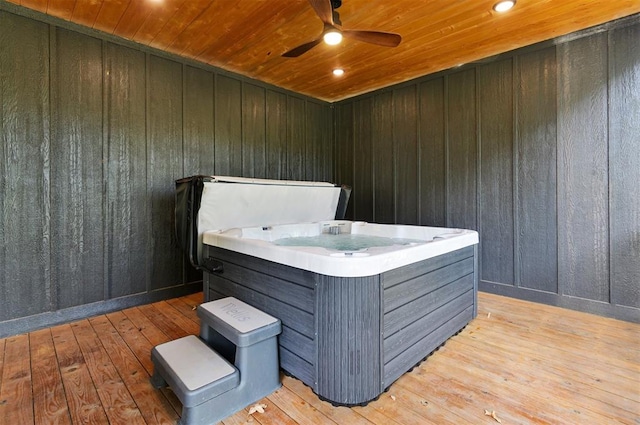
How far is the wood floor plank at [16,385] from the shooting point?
Result: 4.82ft

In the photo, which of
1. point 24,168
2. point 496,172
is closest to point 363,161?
point 496,172

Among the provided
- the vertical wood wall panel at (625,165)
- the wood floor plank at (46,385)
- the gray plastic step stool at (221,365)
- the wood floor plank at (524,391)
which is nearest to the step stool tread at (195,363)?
the gray plastic step stool at (221,365)

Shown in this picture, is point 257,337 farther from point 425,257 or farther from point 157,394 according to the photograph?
point 425,257

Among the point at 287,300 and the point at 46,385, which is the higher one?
the point at 287,300

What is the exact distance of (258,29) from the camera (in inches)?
108

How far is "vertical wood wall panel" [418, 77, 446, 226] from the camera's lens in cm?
371

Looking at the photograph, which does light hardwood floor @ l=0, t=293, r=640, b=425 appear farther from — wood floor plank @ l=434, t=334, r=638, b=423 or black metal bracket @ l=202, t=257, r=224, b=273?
black metal bracket @ l=202, t=257, r=224, b=273

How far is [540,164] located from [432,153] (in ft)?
3.73

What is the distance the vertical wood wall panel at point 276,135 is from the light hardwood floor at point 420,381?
2342 mm

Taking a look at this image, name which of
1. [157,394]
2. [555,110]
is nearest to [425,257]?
[157,394]

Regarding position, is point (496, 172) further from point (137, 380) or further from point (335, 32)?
point (137, 380)

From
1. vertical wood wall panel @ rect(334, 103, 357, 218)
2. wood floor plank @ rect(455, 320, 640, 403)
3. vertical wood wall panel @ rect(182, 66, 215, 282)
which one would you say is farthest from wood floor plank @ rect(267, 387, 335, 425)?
vertical wood wall panel @ rect(334, 103, 357, 218)

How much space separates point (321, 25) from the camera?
8.82 ft

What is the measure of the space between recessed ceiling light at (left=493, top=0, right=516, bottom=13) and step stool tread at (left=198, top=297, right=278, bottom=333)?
285 centimetres
